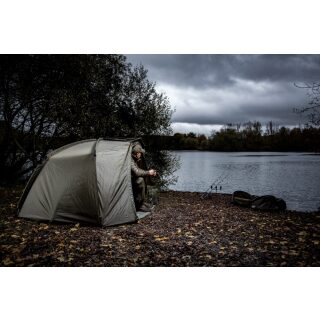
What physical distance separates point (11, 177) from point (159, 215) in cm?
983

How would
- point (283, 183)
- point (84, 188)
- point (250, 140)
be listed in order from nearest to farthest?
point (84, 188) < point (283, 183) < point (250, 140)

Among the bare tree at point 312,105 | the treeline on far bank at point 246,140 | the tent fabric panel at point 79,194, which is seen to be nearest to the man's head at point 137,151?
the tent fabric panel at point 79,194

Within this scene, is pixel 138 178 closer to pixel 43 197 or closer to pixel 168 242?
pixel 43 197

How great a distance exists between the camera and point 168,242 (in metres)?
6.10

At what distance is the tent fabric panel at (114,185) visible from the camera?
279 inches

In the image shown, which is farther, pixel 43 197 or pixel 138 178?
pixel 138 178

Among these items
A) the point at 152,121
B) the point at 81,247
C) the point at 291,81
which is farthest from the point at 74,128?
the point at 291,81

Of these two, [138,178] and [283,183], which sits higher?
[138,178]

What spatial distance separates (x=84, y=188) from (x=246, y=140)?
19573mm

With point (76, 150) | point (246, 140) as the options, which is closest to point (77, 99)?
point (76, 150)

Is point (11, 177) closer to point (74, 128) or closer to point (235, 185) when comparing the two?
point (74, 128)

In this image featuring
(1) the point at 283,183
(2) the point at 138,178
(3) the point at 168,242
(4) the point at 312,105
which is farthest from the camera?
(1) the point at 283,183

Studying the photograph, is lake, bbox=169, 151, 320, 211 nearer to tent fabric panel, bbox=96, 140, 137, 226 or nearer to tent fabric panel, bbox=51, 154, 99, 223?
tent fabric panel, bbox=96, 140, 137, 226

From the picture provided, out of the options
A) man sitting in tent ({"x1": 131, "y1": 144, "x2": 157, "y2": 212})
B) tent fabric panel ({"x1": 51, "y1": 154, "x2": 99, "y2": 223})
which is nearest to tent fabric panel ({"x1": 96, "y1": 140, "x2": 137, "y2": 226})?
tent fabric panel ({"x1": 51, "y1": 154, "x2": 99, "y2": 223})
